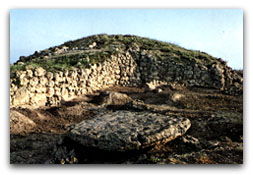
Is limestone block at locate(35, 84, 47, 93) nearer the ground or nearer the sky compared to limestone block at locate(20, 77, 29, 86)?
nearer the ground

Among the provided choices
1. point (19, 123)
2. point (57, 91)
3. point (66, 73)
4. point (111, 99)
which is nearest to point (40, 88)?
point (57, 91)

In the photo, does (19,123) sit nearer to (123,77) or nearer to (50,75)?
(50,75)

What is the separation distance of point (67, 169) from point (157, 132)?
2051 mm

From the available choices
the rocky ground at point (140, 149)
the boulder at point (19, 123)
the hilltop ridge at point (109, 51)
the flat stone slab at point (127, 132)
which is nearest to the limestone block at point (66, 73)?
the rocky ground at point (140, 149)

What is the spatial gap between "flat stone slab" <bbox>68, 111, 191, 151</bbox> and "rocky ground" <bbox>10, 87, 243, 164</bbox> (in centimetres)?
10

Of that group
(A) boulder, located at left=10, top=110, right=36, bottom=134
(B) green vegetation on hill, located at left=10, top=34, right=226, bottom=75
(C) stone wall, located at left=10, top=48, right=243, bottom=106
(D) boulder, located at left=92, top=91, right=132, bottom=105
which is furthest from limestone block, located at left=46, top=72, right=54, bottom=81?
(A) boulder, located at left=10, top=110, right=36, bottom=134

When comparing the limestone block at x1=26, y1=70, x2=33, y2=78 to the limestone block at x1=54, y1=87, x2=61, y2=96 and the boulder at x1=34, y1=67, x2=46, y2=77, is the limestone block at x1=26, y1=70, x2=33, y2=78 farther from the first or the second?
the limestone block at x1=54, y1=87, x2=61, y2=96

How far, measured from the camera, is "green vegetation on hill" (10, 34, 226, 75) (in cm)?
1109

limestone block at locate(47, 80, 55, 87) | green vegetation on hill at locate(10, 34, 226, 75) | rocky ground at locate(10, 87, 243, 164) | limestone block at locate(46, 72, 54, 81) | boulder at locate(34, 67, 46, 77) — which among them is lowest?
rocky ground at locate(10, 87, 243, 164)

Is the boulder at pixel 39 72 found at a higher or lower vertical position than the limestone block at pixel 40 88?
higher

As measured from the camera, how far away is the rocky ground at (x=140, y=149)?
5512mm

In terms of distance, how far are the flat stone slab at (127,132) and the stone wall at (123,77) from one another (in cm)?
315

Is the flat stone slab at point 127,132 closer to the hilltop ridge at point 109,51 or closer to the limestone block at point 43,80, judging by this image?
the limestone block at point 43,80
